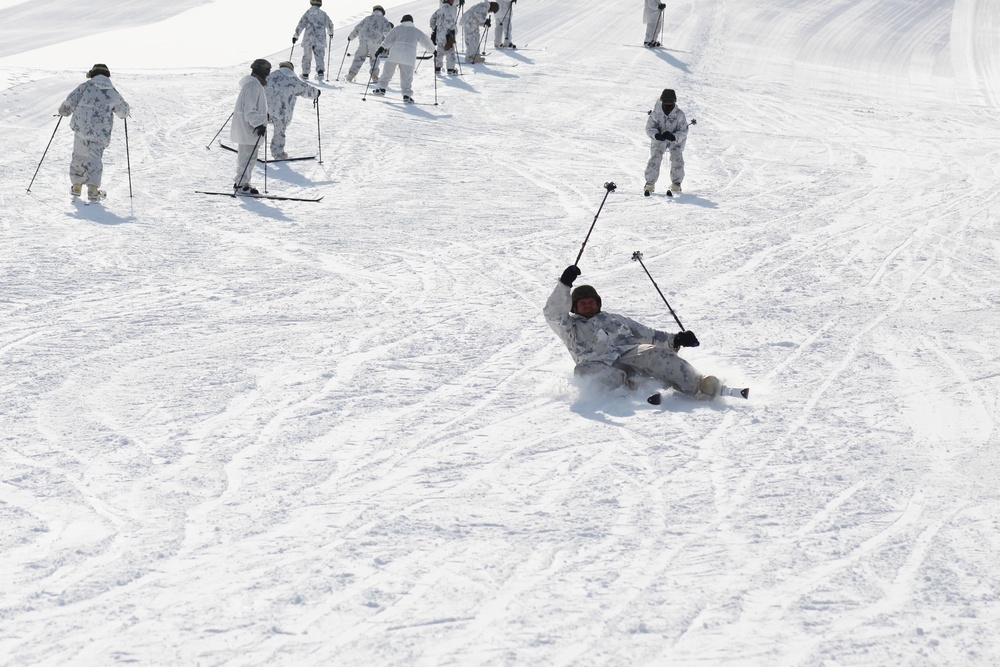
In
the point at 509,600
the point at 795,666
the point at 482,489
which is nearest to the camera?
the point at 795,666

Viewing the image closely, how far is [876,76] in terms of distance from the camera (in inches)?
984

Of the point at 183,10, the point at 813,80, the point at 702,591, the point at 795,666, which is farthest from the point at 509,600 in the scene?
the point at 183,10

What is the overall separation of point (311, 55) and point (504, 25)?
5713 mm

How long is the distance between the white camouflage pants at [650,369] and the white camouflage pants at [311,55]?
13.9 meters

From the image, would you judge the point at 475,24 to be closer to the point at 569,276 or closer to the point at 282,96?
the point at 282,96

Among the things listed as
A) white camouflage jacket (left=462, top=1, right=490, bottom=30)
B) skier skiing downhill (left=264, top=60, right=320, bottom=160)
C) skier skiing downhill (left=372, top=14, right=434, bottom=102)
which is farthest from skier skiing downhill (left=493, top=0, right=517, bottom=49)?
skier skiing downhill (left=264, top=60, right=320, bottom=160)

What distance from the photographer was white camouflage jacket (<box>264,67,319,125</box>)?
1538 centimetres

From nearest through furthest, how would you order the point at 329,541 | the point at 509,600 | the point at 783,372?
the point at 509,600 → the point at 329,541 → the point at 783,372

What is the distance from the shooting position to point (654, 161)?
47.7 feet

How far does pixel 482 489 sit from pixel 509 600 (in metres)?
1.25

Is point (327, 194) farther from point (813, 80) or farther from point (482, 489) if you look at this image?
point (813, 80)

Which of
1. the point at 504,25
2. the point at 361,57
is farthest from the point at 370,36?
the point at 504,25

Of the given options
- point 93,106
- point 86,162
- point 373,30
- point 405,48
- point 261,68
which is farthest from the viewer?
point 373,30

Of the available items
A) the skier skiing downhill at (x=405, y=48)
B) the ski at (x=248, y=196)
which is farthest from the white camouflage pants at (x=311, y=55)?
the ski at (x=248, y=196)
